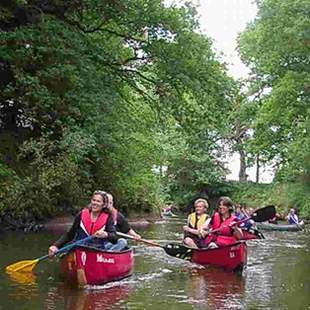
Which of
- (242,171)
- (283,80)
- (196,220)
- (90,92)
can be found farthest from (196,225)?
(242,171)

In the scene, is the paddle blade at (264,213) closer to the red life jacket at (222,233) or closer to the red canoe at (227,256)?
the red life jacket at (222,233)

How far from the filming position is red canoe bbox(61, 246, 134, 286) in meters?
9.29

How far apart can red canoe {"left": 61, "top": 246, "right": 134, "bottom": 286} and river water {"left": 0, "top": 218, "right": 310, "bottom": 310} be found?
6.4 inches

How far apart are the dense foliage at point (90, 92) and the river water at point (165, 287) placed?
3472 mm

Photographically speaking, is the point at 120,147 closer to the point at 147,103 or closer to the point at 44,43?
the point at 147,103

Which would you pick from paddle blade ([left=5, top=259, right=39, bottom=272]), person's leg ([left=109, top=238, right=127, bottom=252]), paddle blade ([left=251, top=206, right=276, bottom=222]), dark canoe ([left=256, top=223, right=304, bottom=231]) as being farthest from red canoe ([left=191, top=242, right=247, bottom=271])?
dark canoe ([left=256, top=223, right=304, bottom=231])

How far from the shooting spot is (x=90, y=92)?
1705 centimetres

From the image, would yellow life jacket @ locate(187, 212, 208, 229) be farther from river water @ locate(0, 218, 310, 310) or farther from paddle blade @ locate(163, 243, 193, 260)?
river water @ locate(0, 218, 310, 310)

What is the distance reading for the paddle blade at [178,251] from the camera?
12430 mm

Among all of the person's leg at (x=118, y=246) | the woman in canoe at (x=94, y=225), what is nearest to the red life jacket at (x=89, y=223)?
the woman in canoe at (x=94, y=225)

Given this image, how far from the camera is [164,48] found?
1916 cm

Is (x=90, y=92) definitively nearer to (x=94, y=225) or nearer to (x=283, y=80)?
(x=94, y=225)

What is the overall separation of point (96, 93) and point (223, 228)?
642 centimetres

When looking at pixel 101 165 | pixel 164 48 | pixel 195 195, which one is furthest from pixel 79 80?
pixel 195 195
